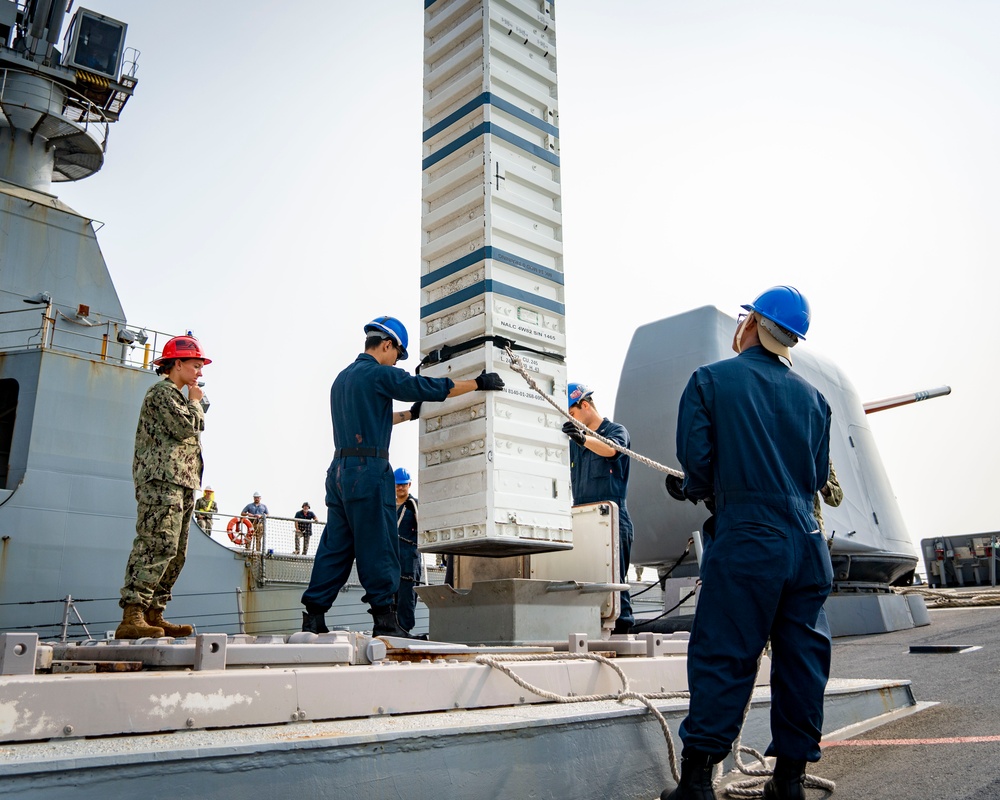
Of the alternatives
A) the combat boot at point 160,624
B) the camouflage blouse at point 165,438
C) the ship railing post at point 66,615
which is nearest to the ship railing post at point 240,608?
the ship railing post at point 66,615

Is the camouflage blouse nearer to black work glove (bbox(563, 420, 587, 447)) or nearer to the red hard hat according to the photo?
the red hard hat

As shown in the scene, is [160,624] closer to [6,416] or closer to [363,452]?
[363,452]

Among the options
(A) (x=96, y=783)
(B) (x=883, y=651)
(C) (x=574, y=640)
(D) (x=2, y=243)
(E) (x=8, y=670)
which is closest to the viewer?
(A) (x=96, y=783)

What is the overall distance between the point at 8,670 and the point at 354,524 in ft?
7.80

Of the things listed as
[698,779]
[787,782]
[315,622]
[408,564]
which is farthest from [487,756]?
[408,564]

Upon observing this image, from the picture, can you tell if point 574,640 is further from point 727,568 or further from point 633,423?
point 633,423

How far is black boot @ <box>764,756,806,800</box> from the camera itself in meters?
2.62

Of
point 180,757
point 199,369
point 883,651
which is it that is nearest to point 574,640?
point 180,757

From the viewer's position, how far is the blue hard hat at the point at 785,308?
2.93m

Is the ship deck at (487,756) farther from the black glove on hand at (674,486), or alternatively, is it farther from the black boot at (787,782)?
the black glove on hand at (674,486)

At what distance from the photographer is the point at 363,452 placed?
183 inches

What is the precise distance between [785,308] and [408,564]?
18.5 ft

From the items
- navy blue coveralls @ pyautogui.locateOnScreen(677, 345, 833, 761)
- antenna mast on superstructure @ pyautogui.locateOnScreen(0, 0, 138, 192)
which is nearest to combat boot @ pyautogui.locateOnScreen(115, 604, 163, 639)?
navy blue coveralls @ pyautogui.locateOnScreen(677, 345, 833, 761)

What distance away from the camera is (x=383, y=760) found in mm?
2180
